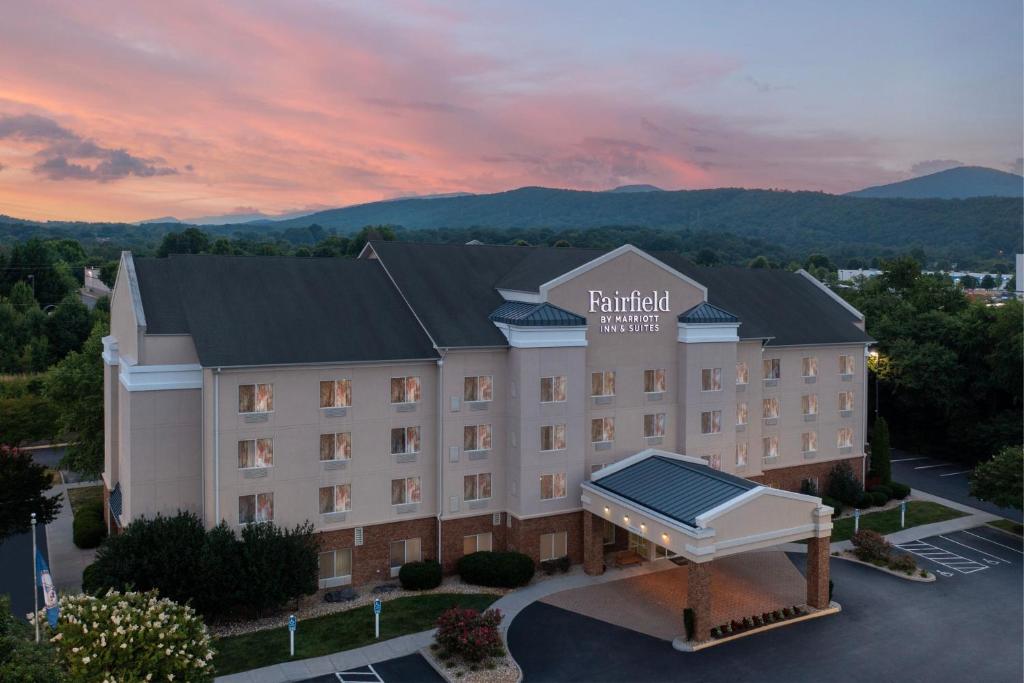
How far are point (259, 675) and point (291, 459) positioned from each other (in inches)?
392

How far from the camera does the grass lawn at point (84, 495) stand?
50312 mm

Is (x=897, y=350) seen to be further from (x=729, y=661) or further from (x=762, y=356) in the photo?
(x=729, y=661)

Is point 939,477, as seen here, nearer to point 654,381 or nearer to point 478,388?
point 654,381

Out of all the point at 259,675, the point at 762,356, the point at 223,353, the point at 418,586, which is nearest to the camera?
the point at 259,675

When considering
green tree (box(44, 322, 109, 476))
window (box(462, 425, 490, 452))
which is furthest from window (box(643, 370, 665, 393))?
green tree (box(44, 322, 109, 476))

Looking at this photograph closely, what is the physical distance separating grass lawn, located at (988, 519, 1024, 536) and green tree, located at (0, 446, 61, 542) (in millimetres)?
55583

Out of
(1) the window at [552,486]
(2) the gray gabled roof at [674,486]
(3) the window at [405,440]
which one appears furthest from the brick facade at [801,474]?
(3) the window at [405,440]

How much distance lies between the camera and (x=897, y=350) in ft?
222

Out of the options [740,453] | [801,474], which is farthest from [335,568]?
[801,474]

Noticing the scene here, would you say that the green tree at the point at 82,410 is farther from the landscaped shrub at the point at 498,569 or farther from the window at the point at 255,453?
the landscaped shrub at the point at 498,569

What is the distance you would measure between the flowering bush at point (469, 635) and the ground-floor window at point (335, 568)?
8731 millimetres

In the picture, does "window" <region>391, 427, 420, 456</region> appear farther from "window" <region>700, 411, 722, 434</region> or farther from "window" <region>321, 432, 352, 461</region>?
"window" <region>700, 411, 722, 434</region>

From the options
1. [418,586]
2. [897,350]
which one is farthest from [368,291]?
[897,350]

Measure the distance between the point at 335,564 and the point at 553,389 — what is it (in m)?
13.9
